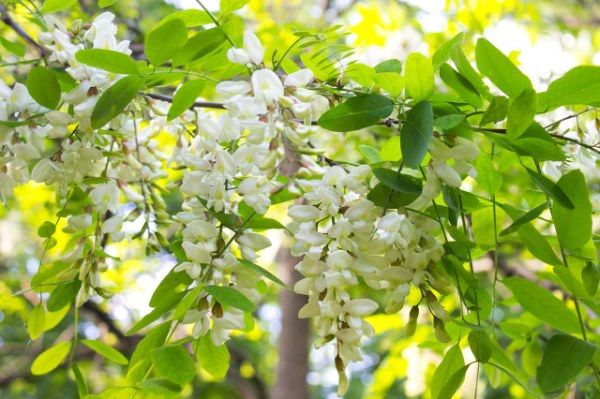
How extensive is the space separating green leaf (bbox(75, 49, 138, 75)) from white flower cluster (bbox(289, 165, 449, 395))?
0.54ft

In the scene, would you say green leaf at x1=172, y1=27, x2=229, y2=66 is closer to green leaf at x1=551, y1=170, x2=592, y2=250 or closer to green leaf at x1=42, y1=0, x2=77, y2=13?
green leaf at x1=42, y1=0, x2=77, y2=13

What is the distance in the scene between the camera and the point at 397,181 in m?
0.55

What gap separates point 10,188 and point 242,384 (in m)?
2.66

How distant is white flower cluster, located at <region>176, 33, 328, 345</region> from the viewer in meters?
0.54

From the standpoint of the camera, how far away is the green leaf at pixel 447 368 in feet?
2.10

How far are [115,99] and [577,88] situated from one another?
1.14 feet

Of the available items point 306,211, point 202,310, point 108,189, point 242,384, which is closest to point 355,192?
point 306,211

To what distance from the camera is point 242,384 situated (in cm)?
325

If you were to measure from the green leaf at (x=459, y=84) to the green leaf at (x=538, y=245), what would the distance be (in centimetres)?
11

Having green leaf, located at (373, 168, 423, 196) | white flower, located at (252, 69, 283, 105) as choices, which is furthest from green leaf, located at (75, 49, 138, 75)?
green leaf, located at (373, 168, 423, 196)

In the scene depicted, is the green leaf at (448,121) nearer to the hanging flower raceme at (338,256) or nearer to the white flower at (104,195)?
the hanging flower raceme at (338,256)

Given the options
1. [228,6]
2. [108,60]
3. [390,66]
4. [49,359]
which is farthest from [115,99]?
[49,359]

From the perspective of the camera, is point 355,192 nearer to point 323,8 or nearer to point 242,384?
point 323,8

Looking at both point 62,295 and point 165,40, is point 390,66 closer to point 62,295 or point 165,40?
point 165,40
